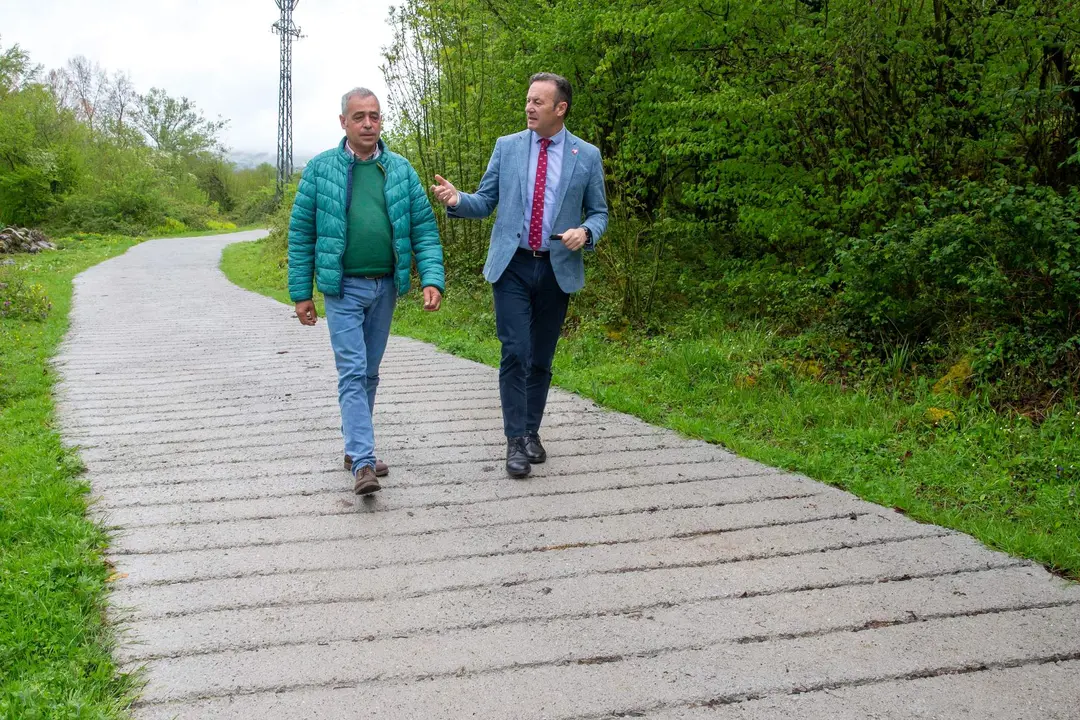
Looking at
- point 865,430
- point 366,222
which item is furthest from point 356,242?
point 865,430

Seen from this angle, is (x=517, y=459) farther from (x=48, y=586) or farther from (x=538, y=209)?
(x=48, y=586)

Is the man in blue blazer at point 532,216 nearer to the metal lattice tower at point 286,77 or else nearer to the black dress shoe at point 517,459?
the black dress shoe at point 517,459

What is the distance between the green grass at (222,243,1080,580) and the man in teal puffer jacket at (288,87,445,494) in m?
2.17

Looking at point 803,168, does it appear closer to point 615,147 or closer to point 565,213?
point 615,147

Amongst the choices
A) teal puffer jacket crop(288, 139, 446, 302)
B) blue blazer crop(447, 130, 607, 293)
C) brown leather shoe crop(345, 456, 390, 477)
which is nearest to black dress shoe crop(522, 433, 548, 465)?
brown leather shoe crop(345, 456, 390, 477)

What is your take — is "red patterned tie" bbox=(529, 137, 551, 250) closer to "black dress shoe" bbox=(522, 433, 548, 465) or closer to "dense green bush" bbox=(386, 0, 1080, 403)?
"black dress shoe" bbox=(522, 433, 548, 465)

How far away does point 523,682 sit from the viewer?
2693 mm

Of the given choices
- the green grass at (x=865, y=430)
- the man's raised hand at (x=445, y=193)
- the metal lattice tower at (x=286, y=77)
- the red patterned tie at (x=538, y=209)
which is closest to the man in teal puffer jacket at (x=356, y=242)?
the man's raised hand at (x=445, y=193)

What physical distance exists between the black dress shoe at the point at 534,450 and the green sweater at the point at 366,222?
4.24 ft

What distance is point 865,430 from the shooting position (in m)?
5.41

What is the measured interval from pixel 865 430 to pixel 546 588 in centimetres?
291

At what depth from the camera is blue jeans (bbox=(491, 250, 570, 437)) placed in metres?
4.64

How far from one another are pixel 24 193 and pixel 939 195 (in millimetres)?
37624

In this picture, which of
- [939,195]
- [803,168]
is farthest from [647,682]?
[803,168]
